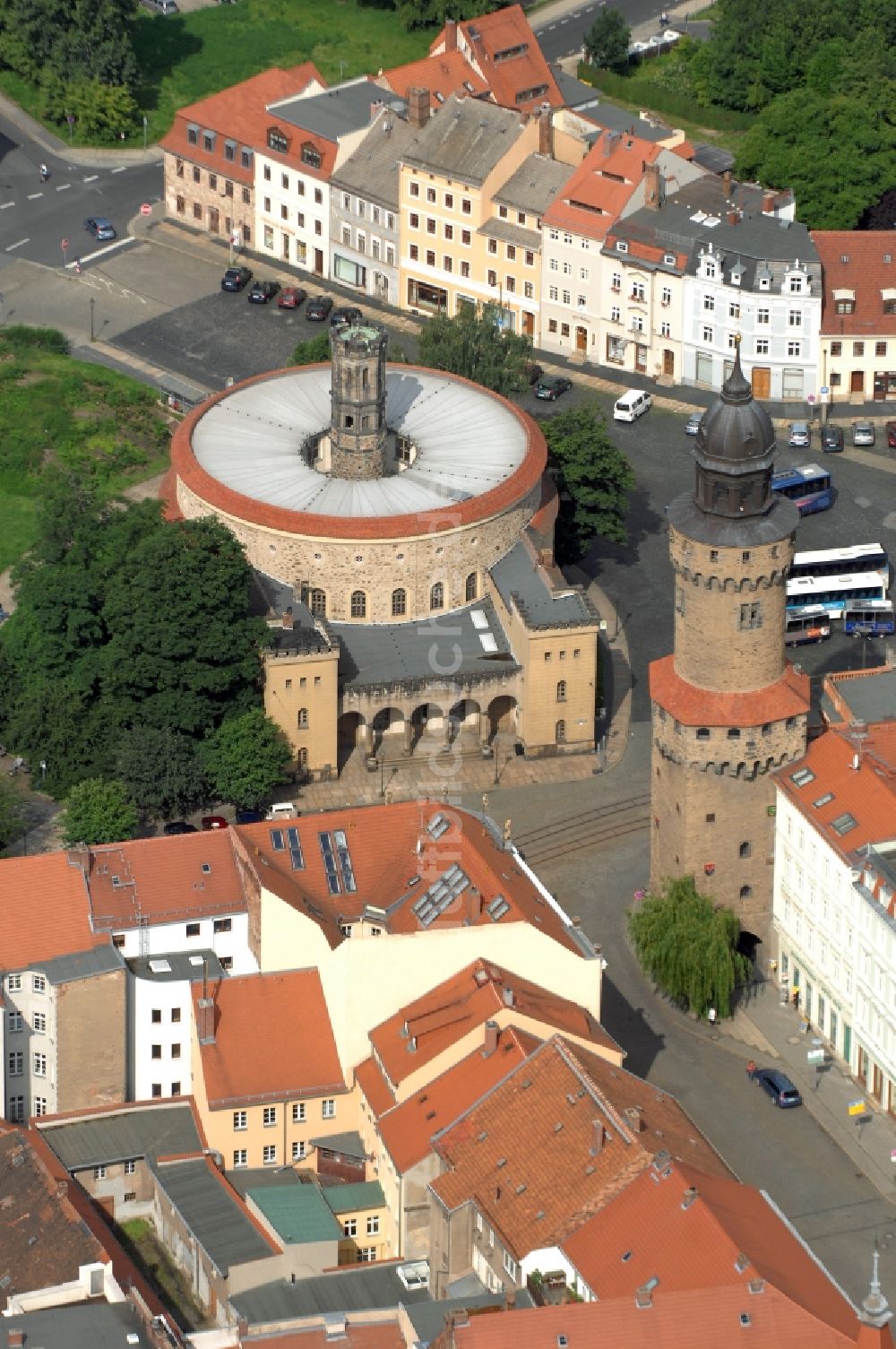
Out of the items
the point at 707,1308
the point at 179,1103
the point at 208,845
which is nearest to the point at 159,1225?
the point at 179,1103

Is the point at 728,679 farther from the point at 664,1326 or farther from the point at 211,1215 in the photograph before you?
the point at 664,1326

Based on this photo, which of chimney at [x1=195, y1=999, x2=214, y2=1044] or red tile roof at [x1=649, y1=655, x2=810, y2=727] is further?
red tile roof at [x1=649, y1=655, x2=810, y2=727]

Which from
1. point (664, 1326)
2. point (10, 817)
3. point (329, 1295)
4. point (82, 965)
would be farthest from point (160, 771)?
point (664, 1326)

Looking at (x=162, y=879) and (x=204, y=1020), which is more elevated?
(x=162, y=879)

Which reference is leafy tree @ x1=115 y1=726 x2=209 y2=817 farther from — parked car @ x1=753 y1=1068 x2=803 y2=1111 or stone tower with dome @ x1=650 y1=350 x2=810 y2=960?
parked car @ x1=753 y1=1068 x2=803 y2=1111

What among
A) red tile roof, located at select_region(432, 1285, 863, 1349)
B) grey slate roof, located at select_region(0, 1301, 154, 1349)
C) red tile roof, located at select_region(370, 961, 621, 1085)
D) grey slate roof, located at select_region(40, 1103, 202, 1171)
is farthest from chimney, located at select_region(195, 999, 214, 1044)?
red tile roof, located at select_region(432, 1285, 863, 1349)
